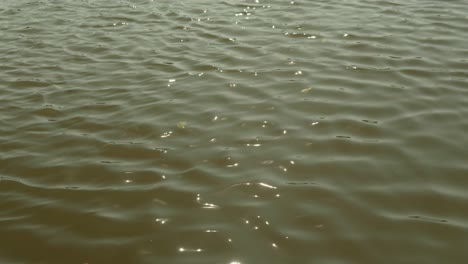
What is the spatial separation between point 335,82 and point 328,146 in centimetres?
137

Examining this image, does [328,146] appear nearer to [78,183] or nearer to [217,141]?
[217,141]

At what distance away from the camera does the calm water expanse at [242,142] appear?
126 inches

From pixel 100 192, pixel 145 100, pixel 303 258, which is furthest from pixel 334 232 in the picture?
pixel 145 100

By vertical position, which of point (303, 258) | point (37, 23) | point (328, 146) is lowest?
point (303, 258)

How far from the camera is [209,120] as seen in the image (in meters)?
4.70

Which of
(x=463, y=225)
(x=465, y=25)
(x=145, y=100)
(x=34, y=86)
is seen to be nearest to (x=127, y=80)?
(x=145, y=100)

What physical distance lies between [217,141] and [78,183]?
4.29 ft

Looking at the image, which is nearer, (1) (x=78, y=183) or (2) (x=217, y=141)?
(1) (x=78, y=183)

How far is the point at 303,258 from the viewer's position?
119 inches

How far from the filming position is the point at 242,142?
428 centimetres

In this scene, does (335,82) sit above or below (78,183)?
above

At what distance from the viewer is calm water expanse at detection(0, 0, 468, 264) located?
3.21 meters

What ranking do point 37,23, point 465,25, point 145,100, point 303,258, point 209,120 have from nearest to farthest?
point 303,258 → point 209,120 → point 145,100 → point 465,25 → point 37,23

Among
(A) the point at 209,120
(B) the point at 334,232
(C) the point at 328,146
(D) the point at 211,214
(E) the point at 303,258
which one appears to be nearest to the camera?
(E) the point at 303,258
